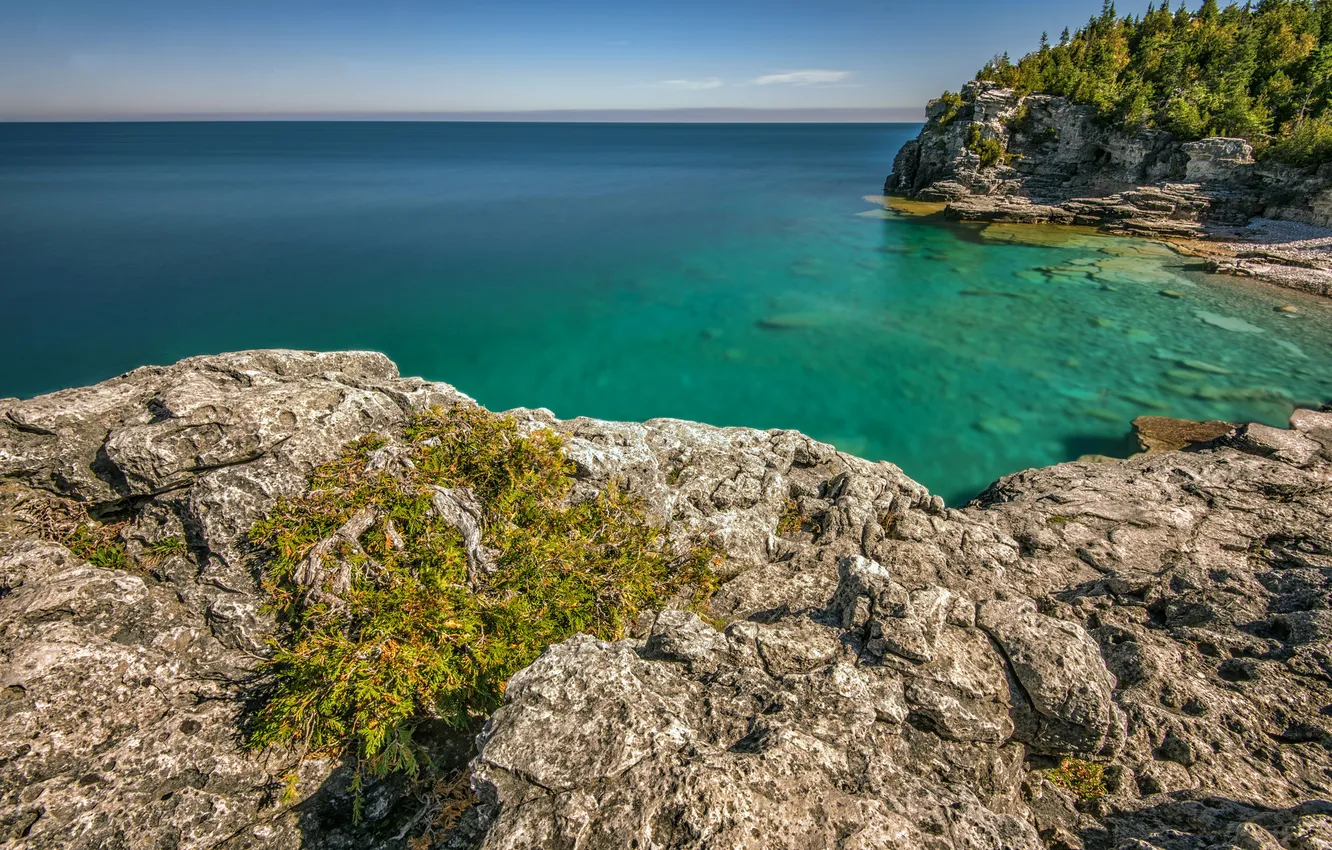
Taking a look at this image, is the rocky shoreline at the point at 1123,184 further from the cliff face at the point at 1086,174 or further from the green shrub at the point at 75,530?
the green shrub at the point at 75,530

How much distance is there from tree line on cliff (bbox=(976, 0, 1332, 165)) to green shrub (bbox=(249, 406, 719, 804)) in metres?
55.4

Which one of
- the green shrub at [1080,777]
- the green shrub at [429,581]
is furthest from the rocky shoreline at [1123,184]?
the green shrub at [429,581]

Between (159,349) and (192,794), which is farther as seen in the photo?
(159,349)

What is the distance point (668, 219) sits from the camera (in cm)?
5616

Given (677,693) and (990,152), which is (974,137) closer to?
(990,152)

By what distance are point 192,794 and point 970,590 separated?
8.58 metres

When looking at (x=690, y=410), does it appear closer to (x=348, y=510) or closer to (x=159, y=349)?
(x=348, y=510)

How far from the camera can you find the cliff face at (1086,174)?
131ft

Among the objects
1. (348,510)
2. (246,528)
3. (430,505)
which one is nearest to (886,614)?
(430,505)

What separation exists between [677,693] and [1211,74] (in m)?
73.6

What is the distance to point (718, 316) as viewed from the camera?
31094 mm

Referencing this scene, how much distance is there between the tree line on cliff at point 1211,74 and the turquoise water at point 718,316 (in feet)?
42.0

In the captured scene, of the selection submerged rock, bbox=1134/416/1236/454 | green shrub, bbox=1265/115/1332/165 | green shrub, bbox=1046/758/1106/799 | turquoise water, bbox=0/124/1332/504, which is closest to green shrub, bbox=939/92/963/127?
turquoise water, bbox=0/124/1332/504

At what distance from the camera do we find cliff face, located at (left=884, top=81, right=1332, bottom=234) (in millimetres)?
40062
